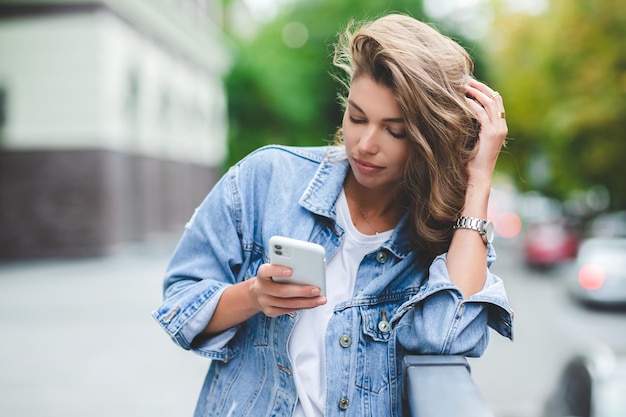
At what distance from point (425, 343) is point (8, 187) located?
1792cm

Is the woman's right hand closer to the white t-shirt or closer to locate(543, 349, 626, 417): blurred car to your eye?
the white t-shirt

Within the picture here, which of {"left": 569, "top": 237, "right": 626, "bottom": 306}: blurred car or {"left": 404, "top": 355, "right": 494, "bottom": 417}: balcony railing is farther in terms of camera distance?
{"left": 569, "top": 237, "right": 626, "bottom": 306}: blurred car

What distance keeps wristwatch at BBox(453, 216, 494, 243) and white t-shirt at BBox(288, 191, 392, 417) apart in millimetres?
198

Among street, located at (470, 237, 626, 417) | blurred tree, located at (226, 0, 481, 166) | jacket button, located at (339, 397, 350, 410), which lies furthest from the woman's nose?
blurred tree, located at (226, 0, 481, 166)

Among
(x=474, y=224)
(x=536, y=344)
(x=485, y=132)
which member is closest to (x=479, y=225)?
(x=474, y=224)

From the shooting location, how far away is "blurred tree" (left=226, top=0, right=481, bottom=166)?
32.7m

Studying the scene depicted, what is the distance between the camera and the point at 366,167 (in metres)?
1.91

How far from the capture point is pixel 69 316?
444 inches

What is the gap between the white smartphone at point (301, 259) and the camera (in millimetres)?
1588

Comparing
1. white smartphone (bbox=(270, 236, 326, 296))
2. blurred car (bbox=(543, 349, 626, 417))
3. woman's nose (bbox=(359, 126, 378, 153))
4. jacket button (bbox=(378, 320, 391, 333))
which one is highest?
woman's nose (bbox=(359, 126, 378, 153))

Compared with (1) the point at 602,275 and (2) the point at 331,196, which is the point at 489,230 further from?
(1) the point at 602,275

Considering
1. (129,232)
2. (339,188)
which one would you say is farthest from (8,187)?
(339,188)

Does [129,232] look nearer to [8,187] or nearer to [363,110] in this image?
Result: [8,187]

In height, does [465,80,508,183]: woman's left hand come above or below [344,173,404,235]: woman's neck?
above
